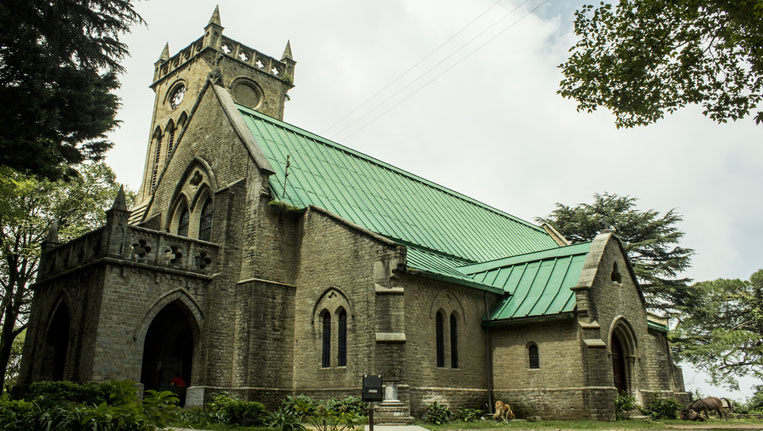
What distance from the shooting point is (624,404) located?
20.0 m

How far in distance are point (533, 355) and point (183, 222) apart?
1476cm

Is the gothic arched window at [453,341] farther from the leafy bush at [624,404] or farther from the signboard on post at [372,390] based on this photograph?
the signboard on post at [372,390]

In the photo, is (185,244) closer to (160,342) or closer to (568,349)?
(160,342)

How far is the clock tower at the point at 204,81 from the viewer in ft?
141

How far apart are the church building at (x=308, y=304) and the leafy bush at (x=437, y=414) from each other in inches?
10.9

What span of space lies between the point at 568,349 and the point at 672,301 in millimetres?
25006

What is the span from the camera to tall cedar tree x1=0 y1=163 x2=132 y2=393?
31828 millimetres

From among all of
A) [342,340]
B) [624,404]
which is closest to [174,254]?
[342,340]

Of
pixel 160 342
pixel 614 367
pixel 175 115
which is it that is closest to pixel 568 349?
pixel 614 367

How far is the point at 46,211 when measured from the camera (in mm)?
33656

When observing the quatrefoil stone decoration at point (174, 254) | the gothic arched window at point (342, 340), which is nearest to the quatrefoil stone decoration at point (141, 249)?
the quatrefoil stone decoration at point (174, 254)

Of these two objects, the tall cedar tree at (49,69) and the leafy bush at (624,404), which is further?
the leafy bush at (624,404)

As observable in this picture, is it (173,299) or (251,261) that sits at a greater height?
(251,261)

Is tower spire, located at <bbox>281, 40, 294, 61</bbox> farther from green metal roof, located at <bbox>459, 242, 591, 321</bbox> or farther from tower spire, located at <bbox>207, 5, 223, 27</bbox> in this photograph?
green metal roof, located at <bbox>459, 242, 591, 321</bbox>
